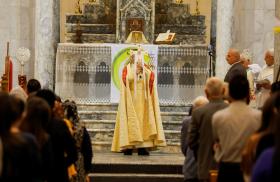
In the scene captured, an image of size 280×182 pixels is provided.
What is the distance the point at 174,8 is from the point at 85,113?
539cm

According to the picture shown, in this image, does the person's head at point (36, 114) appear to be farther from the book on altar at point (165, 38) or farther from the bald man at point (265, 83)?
the book on altar at point (165, 38)

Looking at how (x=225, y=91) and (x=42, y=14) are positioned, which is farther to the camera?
(x=42, y=14)

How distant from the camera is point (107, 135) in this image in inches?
933

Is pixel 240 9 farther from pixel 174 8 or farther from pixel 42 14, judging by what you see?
pixel 42 14

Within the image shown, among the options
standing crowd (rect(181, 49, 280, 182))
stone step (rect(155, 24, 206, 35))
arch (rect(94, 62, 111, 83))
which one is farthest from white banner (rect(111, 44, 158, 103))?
standing crowd (rect(181, 49, 280, 182))

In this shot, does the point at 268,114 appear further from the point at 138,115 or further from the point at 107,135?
the point at 107,135

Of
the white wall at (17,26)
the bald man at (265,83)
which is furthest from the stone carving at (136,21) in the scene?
the bald man at (265,83)

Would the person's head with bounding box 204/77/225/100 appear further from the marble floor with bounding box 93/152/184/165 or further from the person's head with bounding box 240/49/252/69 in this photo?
the marble floor with bounding box 93/152/184/165

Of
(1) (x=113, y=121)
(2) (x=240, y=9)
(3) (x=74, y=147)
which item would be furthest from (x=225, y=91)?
(2) (x=240, y=9)

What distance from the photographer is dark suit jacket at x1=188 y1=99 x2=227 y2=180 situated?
12.5m

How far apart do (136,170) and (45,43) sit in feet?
27.6

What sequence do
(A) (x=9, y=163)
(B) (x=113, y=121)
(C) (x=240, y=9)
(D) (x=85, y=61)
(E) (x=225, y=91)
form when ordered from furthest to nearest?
(C) (x=240, y=9) < (D) (x=85, y=61) < (B) (x=113, y=121) < (E) (x=225, y=91) < (A) (x=9, y=163)

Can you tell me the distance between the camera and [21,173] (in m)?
8.89

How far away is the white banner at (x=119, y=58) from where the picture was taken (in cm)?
2507
